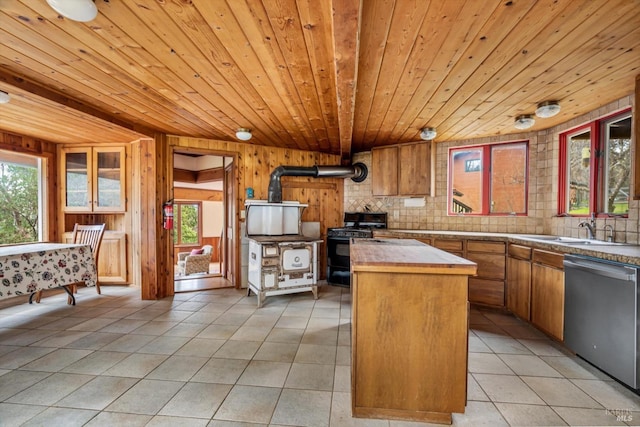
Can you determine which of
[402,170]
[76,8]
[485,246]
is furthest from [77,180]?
[485,246]

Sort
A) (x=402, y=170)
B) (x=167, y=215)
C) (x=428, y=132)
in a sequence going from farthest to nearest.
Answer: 1. (x=402, y=170)
2. (x=167, y=215)
3. (x=428, y=132)

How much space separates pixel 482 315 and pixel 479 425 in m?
1.84

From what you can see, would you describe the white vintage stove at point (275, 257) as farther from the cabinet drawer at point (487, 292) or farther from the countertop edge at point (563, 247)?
the cabinet drawer at point (487, 292)

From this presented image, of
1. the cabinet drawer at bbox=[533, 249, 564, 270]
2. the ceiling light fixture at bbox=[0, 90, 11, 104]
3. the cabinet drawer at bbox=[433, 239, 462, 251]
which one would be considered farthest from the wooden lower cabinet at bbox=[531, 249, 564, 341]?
the ceiling light fixture at bbox=[0, 90, 11, 104]

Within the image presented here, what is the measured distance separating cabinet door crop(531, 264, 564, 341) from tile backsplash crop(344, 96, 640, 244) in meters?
0.76

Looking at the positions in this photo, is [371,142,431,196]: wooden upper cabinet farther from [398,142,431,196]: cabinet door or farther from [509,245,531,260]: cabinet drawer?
[509,245,531,260]: cabinet drawer

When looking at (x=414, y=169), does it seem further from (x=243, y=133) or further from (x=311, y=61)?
(x=311, y=61)

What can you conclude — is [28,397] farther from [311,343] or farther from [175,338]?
[311,343]

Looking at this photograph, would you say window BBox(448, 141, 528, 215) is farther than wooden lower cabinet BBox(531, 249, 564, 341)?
Yes

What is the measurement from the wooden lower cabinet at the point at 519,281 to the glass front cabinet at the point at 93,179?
4.99 metres

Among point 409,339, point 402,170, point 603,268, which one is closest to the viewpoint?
point 409,339

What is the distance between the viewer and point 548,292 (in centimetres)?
242

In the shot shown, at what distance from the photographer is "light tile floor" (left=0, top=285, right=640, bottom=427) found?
152 centimetres

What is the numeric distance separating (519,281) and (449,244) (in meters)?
0.78
